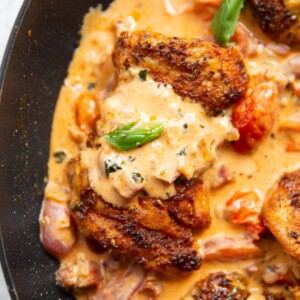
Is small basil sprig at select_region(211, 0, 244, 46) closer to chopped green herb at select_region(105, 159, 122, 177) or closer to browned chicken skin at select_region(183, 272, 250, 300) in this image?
chopped green herb at select_region(105, 159, 122, 177)

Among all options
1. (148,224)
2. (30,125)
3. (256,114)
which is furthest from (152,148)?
(30,125)

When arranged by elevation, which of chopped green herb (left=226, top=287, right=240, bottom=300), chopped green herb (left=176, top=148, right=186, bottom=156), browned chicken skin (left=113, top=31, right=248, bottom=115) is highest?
browned chicken skin (left=113, top=31, right=248, bottom=115)

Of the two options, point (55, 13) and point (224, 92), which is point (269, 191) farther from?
point (55, 13)

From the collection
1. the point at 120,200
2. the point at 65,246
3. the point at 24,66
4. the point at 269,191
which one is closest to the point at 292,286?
the point at 269,191

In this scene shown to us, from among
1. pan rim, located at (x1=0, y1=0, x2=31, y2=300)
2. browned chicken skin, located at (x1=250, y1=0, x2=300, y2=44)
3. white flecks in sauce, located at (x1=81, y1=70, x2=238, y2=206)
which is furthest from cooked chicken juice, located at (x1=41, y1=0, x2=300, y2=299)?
pan rim, located at (x1=0, y1=0, x2=31, y2=300)

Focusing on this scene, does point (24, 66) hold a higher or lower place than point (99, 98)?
higher
